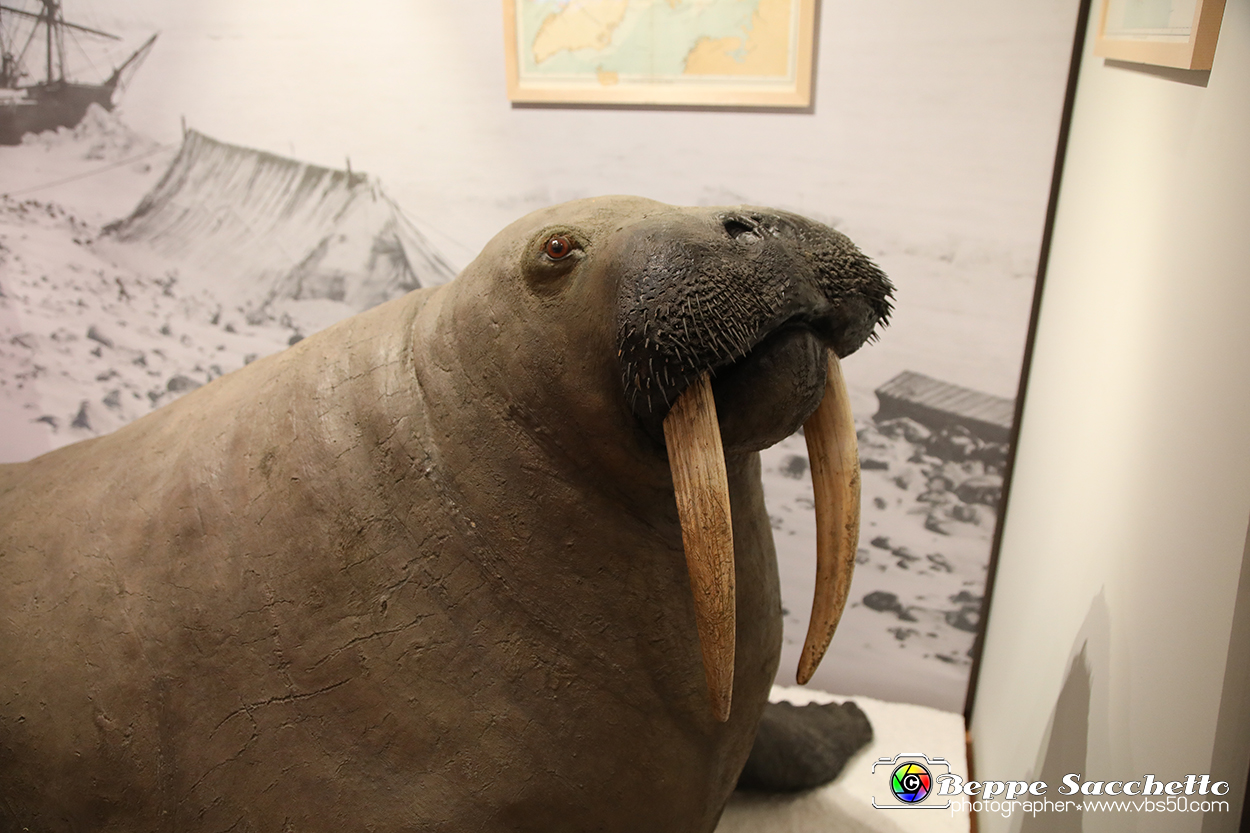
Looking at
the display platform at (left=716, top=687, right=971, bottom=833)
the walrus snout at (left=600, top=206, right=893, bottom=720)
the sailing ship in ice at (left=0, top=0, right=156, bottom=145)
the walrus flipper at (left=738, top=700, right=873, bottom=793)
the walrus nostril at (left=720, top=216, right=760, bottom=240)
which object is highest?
the sailing ship in ice at (left=0, top=0, right=156, bottom=145)

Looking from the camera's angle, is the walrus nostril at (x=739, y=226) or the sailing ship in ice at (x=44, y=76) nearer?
the walrus nostril at (x=739, y=226)

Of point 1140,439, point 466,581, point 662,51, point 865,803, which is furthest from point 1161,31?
point 865,803

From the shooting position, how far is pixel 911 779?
2.04m

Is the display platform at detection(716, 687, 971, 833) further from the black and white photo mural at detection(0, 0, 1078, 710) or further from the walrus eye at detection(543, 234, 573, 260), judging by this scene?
the walrus eye at detection(543, 234, 573, 260)

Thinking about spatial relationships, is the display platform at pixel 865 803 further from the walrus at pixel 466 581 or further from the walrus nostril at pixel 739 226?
the walrus nostril at pixel 739 226

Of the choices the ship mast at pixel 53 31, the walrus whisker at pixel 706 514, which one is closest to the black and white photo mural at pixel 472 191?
the ship mast at pixel 53 31

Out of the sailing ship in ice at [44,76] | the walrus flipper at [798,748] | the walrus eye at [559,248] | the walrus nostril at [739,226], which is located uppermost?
the sailing ship in ice at [44,76]

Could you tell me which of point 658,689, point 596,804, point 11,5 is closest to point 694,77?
point 658,689

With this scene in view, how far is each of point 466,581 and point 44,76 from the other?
221 centimetres

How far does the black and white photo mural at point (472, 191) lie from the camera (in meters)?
1.92

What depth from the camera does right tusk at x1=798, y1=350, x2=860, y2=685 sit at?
4.08 ft

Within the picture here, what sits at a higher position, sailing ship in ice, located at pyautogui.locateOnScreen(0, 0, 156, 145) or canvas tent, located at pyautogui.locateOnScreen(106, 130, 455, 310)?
sailing ship in ice, located at pyautogui.locateOnScreen(0, 0, 156, 145)

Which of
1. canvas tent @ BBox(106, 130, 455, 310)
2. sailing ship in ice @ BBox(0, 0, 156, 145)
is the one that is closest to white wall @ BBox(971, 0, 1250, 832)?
canvas tent @ BBox(106, 130, 455, 310)

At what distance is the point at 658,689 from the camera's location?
1.30m
